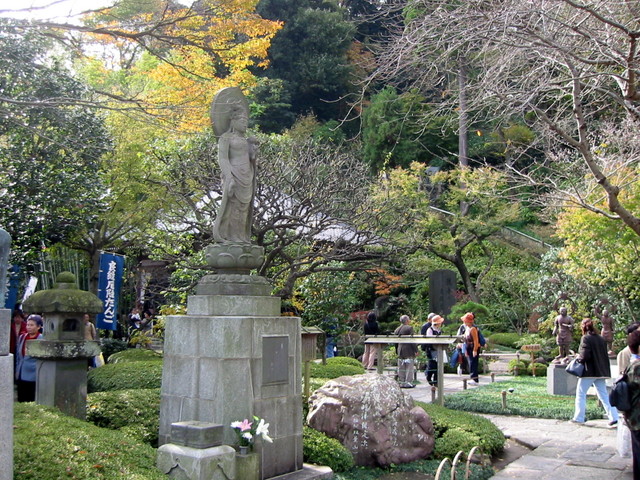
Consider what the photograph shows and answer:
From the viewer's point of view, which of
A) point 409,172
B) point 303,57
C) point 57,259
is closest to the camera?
point 57,259

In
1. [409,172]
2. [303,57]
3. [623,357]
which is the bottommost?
[623,357]

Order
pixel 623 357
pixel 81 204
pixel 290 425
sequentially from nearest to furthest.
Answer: pixel 290 425 < pixel 623 357 < pixel 81 204

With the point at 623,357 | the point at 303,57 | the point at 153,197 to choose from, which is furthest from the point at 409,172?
the point at 623,357

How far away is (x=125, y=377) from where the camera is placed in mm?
11445

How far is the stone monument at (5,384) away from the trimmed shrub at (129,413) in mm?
3342

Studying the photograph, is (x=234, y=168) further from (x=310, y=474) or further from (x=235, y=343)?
(x=310, y=474)

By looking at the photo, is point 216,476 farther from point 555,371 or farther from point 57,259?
point 57,259

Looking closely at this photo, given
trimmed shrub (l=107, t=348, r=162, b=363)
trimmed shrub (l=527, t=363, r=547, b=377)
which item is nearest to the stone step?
trimmed shrub (l=107, t=348, r=162, b=363)

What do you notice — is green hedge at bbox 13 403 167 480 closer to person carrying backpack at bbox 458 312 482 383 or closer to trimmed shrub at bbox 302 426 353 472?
trimmed shrub at bbox 302 426 353 472

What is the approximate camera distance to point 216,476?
609cm

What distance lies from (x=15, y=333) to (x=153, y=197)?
24.6 ft

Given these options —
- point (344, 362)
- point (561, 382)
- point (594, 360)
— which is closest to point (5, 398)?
point (594, 360)

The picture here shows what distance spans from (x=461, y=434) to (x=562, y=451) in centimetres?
157

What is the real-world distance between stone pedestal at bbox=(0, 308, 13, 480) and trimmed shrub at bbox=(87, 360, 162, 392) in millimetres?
7137
